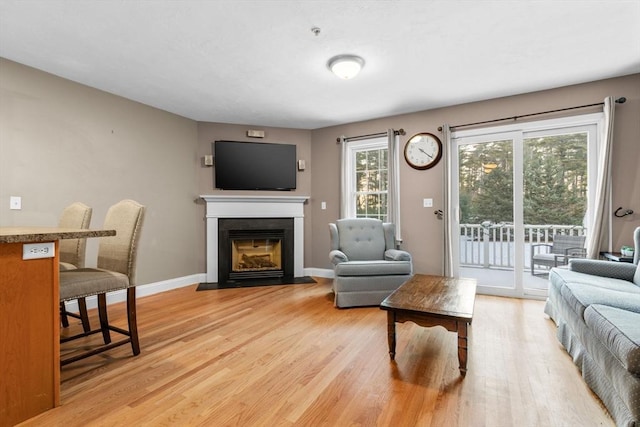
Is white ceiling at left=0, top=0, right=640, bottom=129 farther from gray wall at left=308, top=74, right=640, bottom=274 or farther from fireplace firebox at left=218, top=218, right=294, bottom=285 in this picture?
fireplace firebox at left=218, top=218, right=294, bottom=285

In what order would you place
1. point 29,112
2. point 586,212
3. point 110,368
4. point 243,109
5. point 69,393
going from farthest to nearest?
point 243,109 < point 586,212 < point 29,112 < point 110,368 < point 69,393

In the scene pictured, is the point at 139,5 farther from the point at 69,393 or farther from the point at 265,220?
the point at 265,220

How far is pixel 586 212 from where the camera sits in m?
3.29

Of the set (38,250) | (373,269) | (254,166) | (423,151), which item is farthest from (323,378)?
(254,166)

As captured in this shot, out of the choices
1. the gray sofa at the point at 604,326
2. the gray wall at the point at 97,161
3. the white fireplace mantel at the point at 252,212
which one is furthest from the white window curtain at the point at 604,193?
the gray wall at the point at 97,161

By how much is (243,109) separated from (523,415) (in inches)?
161

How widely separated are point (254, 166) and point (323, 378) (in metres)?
3.47

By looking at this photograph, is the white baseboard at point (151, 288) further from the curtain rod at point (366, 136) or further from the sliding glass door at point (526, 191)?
the sliding glass door at point (526, 191)

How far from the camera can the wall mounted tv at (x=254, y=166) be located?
4.52 meters

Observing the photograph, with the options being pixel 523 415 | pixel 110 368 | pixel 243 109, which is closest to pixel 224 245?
pixel 243 109

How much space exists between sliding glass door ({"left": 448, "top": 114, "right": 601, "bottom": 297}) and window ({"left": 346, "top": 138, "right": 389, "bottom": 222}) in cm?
102

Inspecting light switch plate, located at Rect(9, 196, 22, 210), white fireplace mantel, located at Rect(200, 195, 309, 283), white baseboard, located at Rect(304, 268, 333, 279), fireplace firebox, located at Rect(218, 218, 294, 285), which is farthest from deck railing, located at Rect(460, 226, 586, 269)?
light switch plate, located at Rect(9, 196, 22, 210)

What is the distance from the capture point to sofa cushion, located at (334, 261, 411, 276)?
128 inches

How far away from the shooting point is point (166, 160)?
13.4 ft
